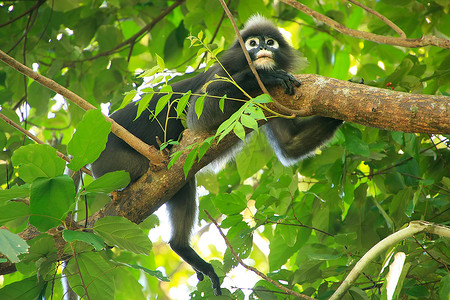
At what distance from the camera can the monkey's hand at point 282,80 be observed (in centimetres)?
239

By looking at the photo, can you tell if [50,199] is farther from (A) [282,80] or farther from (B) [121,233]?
(A) [282,80]

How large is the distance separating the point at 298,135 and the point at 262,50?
67 centimetres

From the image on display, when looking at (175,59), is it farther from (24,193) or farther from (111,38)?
(24,193)

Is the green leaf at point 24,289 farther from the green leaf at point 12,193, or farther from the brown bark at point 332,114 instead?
the green leaf at point 12,193

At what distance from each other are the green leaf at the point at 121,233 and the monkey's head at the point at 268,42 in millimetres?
1843

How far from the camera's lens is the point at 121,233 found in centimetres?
196

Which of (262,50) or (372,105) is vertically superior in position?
(262,50)

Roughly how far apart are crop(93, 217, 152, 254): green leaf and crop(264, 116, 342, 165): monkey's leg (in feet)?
5.56

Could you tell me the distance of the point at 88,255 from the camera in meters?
2.14

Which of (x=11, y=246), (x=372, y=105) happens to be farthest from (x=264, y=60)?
(x=11, y=246)

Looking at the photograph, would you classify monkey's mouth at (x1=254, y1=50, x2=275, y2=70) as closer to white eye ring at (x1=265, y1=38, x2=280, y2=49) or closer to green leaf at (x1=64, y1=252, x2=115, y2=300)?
white eye ring at (x1=265, y1=38, x2=280, y2=49)

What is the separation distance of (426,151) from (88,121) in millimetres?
2321

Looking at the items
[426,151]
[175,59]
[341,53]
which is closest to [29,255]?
[426,151]

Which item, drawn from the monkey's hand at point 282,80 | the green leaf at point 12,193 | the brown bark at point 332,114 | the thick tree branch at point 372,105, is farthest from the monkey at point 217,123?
the green leaf at point 12,193
